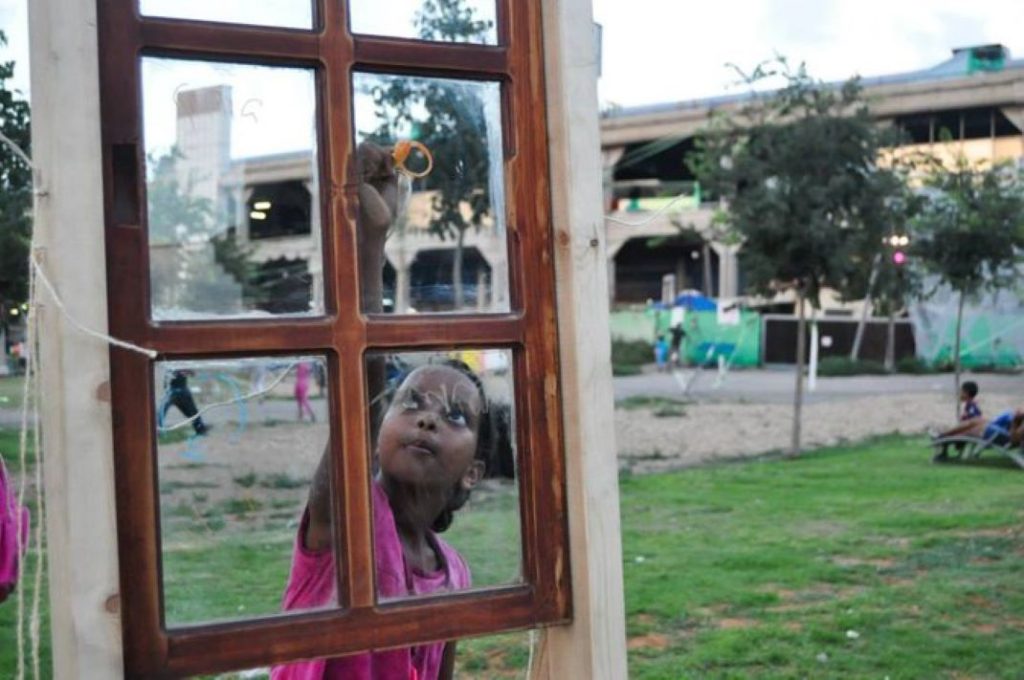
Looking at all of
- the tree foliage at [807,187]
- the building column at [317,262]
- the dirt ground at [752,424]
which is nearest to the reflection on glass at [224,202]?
the building column at [317,262]

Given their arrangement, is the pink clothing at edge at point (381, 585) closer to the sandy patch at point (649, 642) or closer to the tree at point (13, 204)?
the tree at point (13, 204)

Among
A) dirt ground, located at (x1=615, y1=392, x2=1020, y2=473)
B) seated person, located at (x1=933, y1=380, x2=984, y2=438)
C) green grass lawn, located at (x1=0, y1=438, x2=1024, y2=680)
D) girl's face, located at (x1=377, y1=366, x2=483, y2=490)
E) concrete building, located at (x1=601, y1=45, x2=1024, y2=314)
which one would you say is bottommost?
dirt ground, located at (x1=615, y1=392, x2=1020, y2=473)

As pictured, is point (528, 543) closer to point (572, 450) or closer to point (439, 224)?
point (572, 450)

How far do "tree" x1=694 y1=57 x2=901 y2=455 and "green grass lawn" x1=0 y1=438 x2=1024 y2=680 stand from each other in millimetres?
3395

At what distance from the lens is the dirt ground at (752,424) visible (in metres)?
13.3

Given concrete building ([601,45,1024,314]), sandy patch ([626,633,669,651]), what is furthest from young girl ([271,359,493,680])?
concrete building ([601,45,1024,314])

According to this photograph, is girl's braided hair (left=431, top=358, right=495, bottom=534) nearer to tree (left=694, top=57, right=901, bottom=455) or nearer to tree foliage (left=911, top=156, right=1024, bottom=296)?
tree (left=694, top=57, right=901, bottom=455)

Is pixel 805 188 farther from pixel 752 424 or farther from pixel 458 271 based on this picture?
pixel 458 271

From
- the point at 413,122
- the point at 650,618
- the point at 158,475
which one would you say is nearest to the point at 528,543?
the point at 158,475

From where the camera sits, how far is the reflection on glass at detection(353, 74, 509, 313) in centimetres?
164

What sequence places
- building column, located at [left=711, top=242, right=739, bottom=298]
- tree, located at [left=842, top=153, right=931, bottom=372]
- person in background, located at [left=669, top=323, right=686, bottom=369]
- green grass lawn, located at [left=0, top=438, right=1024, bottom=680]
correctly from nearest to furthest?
green grass lawn, located at [left=0, top=438, right=1024, bottom=680] < tree, located at [left=842, top=153, right=931, bottom=372] < person in background, located at [left=669, top=323, right=686, bottom=369] < building column, located at [left=711, top=242, right=739, bottom=298]

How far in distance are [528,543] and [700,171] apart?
41.6 feet

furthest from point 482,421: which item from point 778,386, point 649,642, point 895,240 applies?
point 778,386

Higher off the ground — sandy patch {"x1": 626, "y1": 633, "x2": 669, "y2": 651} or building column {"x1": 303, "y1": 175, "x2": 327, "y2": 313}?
building column {"x1": 303, "y1": 175, "x2": 327, "y2": 313}
